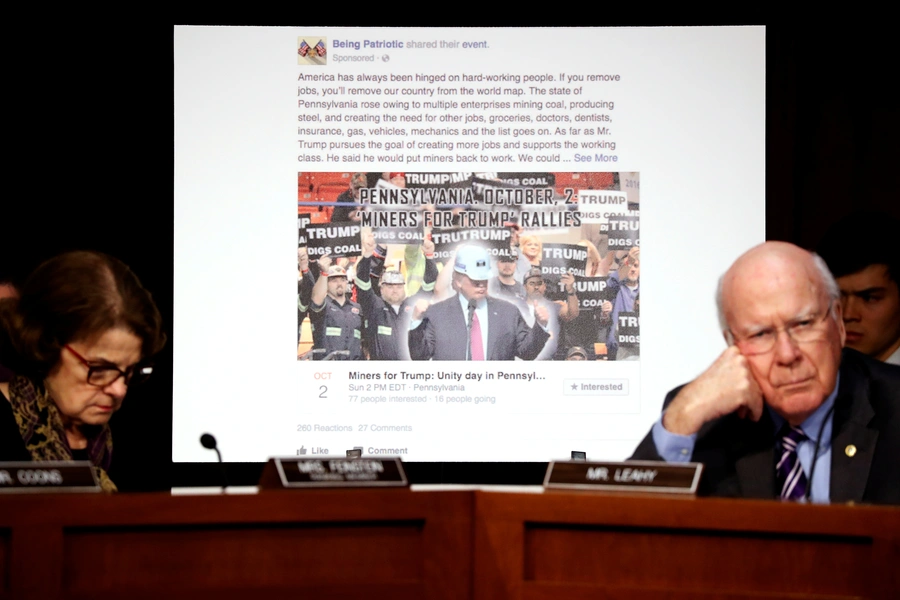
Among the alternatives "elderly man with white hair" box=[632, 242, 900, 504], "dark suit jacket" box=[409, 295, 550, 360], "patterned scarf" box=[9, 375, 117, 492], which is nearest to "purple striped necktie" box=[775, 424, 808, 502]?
"elderly man with white hair" box=[632, 242, 900, 504]

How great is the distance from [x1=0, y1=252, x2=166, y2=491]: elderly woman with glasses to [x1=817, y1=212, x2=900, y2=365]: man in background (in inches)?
104

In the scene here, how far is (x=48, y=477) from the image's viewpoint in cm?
185

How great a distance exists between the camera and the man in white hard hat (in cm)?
402

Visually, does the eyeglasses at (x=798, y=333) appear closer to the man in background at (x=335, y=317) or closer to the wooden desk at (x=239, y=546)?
the wooden desk at (x=239, y=546)

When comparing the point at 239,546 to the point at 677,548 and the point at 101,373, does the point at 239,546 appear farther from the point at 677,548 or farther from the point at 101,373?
the point at 101,373

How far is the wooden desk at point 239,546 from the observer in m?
1.75

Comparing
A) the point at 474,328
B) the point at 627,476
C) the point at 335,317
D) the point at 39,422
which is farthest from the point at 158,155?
the point at 627,476

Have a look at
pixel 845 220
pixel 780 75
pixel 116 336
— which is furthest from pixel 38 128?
pixel 845 220

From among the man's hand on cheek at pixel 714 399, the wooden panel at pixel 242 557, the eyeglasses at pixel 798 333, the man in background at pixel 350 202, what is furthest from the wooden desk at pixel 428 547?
the man in background at pixel 350 202

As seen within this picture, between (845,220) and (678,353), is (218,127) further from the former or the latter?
(845,220)

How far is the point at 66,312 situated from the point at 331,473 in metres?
1.39

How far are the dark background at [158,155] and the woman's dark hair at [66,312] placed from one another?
100 cm

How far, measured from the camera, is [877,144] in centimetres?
410

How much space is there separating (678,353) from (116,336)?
218 cm
